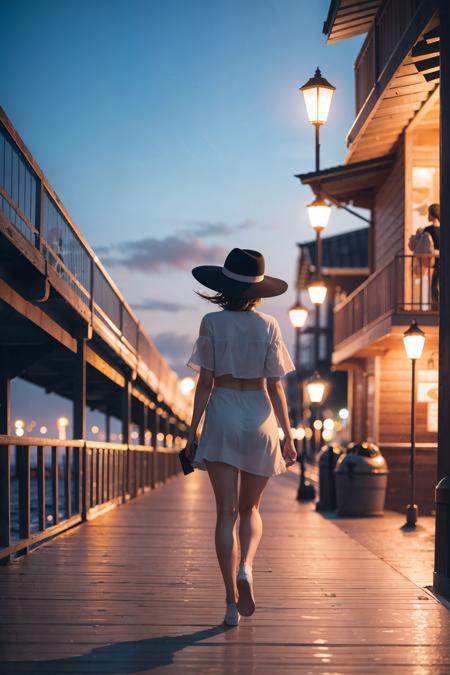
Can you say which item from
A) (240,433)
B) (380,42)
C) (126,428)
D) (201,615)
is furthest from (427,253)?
(240,433)

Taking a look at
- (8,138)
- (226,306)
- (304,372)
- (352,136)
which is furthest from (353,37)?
(304,372)

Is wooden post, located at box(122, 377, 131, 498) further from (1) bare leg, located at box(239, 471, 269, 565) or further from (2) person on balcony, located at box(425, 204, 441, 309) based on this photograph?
(1) bare leg, located at box(239, 471, 269, 565)

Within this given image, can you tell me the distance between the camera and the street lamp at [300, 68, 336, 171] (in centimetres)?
1464

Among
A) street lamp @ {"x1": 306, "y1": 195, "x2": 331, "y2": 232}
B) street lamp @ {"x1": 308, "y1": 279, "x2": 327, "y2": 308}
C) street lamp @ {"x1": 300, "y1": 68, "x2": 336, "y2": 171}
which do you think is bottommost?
street lamp @ {"x1": 308, "y1": 279, "x2": 327, "y2": 308}

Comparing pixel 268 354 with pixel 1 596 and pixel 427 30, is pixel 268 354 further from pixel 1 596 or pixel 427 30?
pixel 427 30

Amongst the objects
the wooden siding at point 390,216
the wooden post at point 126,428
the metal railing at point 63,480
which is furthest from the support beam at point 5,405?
the wooden siding at point 390,216

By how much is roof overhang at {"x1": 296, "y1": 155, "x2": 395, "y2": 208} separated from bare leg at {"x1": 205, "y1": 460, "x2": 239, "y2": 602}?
1222 cm

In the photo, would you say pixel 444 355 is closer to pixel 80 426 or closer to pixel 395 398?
pixel 80 426

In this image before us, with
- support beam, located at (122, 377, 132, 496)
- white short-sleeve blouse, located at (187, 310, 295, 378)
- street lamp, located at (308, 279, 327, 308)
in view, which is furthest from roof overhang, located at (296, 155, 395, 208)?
white short-sleeve blouse, located at (187, 310, 295, 378)

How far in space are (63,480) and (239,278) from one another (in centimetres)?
722

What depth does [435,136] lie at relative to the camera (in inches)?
695

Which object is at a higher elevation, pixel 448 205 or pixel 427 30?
pixel 427 30

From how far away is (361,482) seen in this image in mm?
14867

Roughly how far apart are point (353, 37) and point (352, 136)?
169 cm
